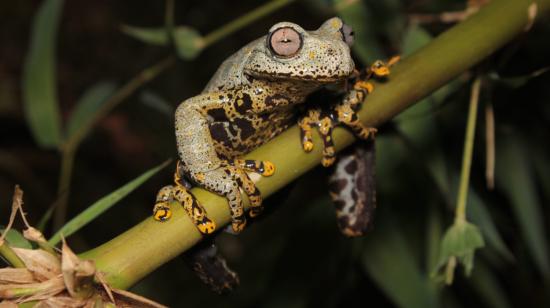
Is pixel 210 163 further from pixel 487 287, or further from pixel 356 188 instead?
pixel 487 287

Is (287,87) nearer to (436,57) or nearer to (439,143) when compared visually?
(436,57)

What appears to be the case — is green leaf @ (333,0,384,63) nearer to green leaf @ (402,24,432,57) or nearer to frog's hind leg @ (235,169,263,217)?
green leaf @ (402,24,432,57)

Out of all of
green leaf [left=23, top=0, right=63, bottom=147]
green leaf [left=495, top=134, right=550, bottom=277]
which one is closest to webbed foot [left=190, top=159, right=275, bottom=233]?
green leaf [left=23, top=0, right=63, bottom=147]

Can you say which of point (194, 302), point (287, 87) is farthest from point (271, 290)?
point (287, 87)

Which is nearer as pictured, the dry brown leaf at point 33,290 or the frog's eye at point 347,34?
the dry brown leaf at point 33,290

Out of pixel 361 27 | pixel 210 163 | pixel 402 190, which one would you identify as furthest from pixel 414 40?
pixel 210 163

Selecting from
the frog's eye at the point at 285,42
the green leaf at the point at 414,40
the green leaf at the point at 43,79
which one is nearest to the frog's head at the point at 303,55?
the frog's eye at the point at 285,42

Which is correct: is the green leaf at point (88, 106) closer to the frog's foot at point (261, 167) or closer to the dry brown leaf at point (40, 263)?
the frog's foot at point (261, 167)

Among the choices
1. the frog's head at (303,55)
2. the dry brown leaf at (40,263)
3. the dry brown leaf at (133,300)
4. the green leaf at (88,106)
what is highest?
the green leaf at (88,106)
